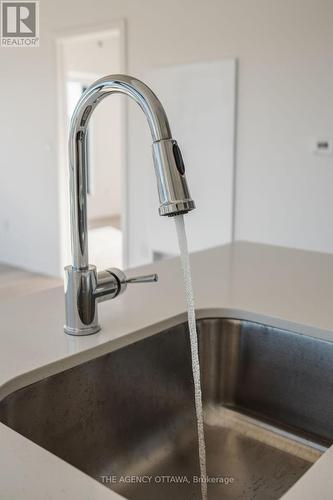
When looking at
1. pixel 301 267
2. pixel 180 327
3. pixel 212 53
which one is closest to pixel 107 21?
pixel 212 53

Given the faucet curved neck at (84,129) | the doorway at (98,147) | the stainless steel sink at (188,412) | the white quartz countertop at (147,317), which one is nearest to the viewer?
the white quartz countertop at (147,317)

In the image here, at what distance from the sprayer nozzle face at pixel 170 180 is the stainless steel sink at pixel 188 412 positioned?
359 mm

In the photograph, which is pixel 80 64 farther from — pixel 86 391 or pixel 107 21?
pixel 86 391

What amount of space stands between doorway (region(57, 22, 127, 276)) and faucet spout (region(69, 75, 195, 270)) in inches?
164

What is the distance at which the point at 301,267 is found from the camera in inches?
56.4

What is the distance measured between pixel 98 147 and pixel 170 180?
833 cm

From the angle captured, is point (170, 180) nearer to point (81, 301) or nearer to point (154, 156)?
point (154, 156)

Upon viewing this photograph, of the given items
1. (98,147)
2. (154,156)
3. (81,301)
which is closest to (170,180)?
(154,156)

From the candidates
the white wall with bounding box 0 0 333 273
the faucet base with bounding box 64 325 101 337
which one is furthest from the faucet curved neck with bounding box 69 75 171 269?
the white wall with bounding box 0 0 333 273

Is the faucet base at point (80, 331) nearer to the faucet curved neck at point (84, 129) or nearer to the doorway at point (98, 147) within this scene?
the faucet curved neck at point (84, 129)

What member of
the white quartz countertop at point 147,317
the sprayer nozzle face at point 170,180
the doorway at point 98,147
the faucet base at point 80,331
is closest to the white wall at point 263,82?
the doorway at point 98,147

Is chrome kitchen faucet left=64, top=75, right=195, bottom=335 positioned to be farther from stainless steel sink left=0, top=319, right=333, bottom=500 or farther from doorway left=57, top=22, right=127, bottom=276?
doorway left=57, top=22, right=127, bottom=276

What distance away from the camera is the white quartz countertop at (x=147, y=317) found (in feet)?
1.72

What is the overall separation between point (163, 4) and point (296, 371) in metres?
3.54
